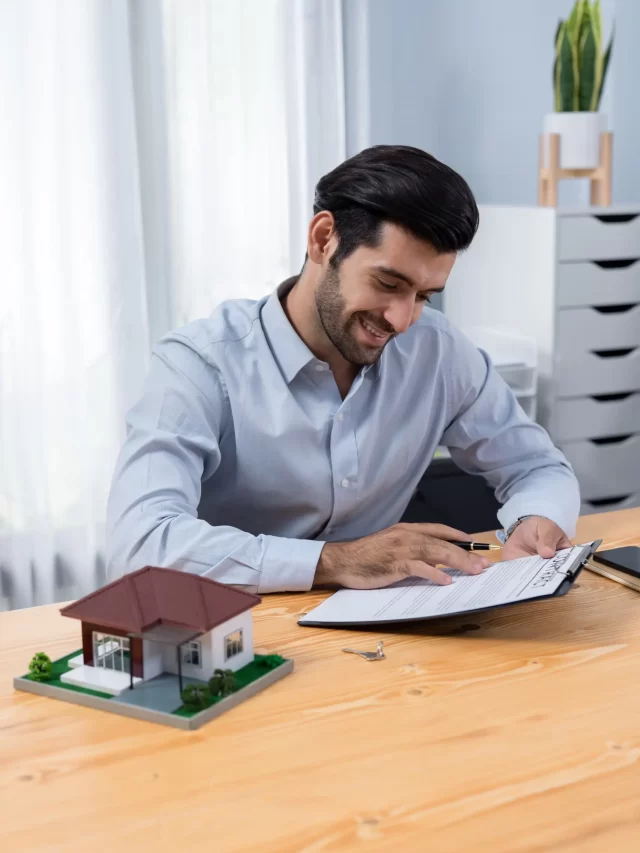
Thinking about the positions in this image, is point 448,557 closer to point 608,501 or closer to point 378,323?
point 378,323

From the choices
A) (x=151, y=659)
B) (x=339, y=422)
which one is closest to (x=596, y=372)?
(x=339, y=422)

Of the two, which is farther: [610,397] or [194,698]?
[610,397]

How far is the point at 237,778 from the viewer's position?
882 mm

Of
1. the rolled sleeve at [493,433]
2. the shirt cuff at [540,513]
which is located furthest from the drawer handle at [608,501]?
the shirt cuff at [540,513]

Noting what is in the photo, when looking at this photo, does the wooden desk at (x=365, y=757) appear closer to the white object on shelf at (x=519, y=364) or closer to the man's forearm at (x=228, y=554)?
the man's forearm at (x=228, y=554)

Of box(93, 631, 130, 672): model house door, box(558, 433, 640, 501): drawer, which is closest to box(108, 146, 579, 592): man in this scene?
box(93, 631, 130, 672): model house door

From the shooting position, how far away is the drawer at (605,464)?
305cm

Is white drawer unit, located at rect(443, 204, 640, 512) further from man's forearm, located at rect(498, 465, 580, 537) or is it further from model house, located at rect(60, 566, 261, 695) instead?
model house, located at rect(60, 566, 261, 695)

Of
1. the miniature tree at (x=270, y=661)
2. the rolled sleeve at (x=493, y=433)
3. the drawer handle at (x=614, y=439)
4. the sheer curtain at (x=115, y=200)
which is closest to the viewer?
the miniature tree at (x=270, y=661)

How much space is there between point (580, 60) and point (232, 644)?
2.38 m

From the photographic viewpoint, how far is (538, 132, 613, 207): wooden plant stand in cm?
294

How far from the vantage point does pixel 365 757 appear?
918 millimetres

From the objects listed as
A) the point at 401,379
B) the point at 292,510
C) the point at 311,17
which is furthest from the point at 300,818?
the point at 311,17

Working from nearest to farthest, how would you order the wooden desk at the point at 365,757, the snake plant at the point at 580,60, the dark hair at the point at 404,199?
the wooden desk at the point at 365,757 < the dark hair at the point at 404,199 < the snake plant at the point at 580,60
